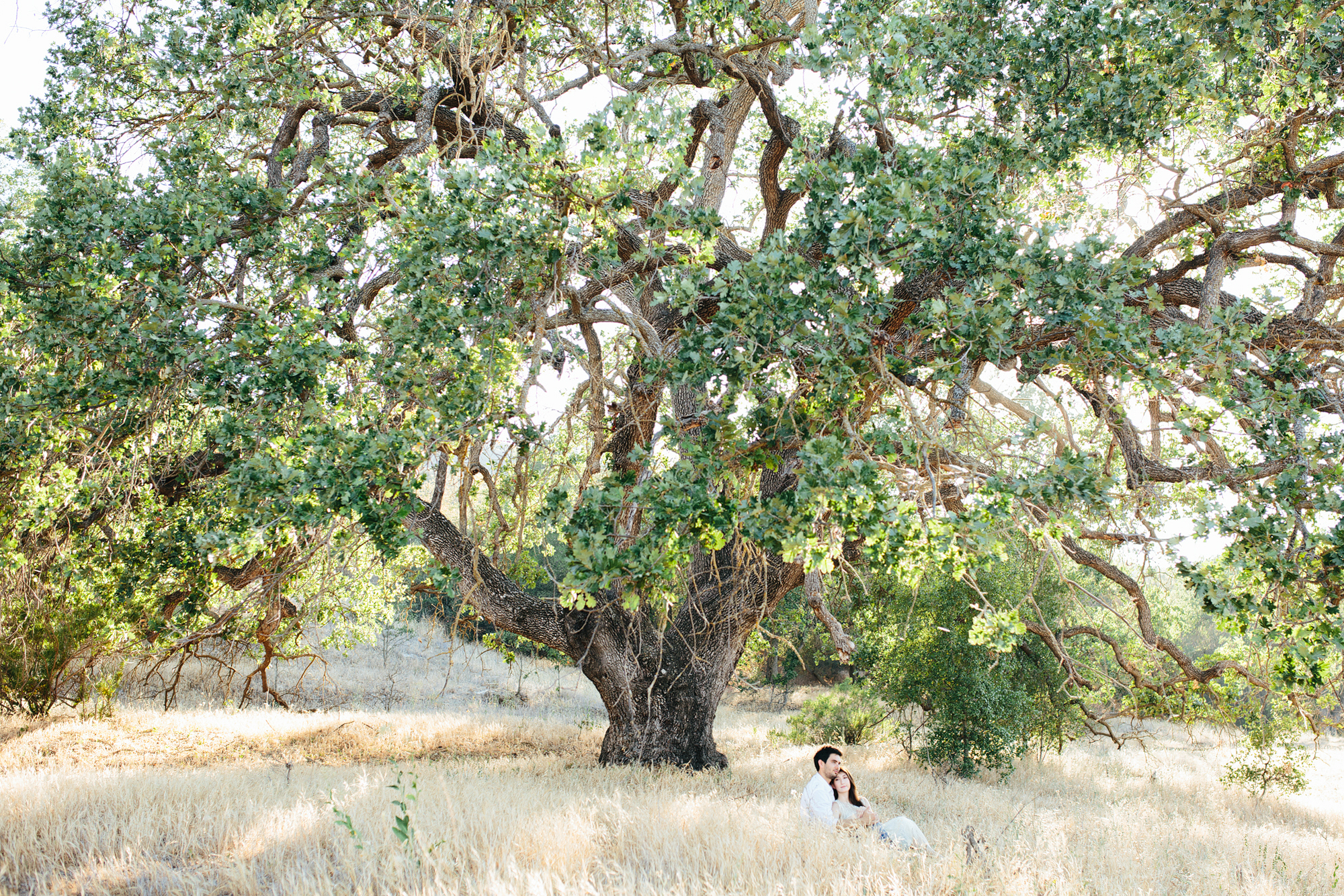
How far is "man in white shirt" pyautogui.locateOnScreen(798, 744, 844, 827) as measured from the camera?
240 inches

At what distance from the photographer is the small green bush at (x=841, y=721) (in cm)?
1334

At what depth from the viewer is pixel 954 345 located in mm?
5195

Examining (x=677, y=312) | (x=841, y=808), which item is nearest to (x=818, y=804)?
(x=841, y=808)

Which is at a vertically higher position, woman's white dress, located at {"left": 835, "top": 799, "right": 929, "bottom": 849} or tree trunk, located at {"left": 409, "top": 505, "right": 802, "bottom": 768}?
tree trunk, located at {"left": 409, "top": 505, "right": 802, "bottom": 768}

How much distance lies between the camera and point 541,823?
5262 millimetres

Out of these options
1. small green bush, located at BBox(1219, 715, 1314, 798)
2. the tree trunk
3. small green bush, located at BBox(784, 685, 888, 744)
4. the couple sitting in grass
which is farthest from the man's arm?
small green bush, located at BBox(1219, 715, 1314, 798)

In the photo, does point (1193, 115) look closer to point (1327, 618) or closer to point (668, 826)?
point (1327, 618)

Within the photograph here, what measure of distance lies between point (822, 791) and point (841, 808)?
11.3 inches

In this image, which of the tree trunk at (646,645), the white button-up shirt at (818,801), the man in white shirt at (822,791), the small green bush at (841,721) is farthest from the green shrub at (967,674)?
the white button-up shirt at (818,801)

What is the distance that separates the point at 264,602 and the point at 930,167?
29.2 feet

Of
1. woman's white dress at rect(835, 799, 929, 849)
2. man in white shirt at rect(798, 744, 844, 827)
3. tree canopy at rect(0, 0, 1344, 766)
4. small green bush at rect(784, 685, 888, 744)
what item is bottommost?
small green bush at rect(784, 685, 888, 744)

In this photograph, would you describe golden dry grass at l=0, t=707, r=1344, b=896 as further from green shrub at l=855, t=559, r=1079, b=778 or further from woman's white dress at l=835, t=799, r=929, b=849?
green shrub at l=855, t=559, r=1079, b=778

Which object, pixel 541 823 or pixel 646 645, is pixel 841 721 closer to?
pixel 646 645

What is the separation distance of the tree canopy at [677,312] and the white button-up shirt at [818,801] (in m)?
1.89
